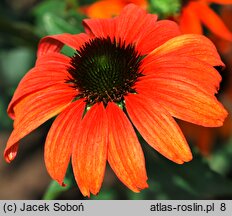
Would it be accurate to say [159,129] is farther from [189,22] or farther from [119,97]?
[189,22]

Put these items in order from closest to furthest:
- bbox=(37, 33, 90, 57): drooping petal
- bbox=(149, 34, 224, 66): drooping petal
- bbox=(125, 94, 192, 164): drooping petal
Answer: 1. bbox=(125, 94, 192, 164): drooping petal
2. bbox=(149, 34, 224, 66): drooping petal
3. bbox=(37, 33, 90, 57): drooping petal

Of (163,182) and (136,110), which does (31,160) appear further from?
(136,110)

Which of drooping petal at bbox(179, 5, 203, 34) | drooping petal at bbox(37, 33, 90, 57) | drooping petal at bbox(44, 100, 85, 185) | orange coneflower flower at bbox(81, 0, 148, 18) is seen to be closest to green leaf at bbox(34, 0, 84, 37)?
orange coneflower flower at bbox(81, 0, 148, 18)

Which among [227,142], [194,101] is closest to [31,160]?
[227,142]

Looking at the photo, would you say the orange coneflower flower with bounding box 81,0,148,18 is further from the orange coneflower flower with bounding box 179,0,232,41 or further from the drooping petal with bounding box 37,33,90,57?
the drooping petal with bounding box 37,33,90,57

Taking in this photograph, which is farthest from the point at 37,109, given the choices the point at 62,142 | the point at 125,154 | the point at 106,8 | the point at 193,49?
the point at 106,8

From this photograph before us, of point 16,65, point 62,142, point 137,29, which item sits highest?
point 137,29
